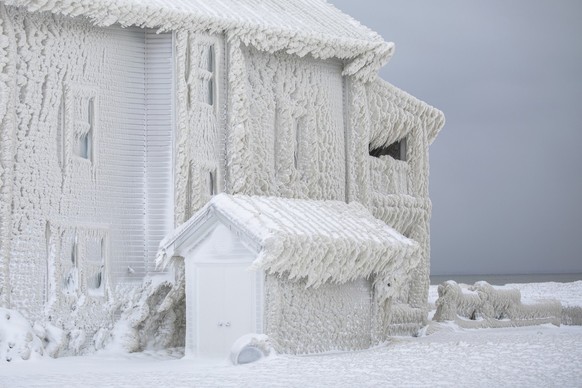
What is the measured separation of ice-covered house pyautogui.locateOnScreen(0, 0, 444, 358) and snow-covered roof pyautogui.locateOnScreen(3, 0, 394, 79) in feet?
0.13

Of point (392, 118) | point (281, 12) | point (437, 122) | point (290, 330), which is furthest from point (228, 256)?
point (437, 122)

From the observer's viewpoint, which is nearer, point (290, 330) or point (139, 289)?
point (290, 330)

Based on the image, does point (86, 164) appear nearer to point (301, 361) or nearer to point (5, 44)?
point (5, 44)

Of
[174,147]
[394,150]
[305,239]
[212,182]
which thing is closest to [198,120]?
[174,147]

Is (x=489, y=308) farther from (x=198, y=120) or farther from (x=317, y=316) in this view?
(x=198, y=120)

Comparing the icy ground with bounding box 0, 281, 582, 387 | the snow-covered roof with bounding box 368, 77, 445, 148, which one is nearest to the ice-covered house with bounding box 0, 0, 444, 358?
Result: the snow-covered roof with bounding box 368, 77, 445, 148

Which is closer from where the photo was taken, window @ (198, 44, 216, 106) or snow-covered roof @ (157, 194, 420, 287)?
snow-covered roof @ (157, 194, 420, 287)

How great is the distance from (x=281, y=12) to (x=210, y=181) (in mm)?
4384

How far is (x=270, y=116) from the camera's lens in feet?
71.1

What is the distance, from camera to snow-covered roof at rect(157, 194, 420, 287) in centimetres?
1747

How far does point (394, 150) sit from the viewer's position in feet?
90.1

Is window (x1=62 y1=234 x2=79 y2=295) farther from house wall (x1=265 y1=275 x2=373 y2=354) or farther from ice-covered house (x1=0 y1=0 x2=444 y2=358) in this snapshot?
house wall (x1=265 y1=275 x2=373 y2=354)

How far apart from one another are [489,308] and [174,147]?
446 inches

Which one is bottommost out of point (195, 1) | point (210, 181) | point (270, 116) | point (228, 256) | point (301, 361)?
point (301, 361)
